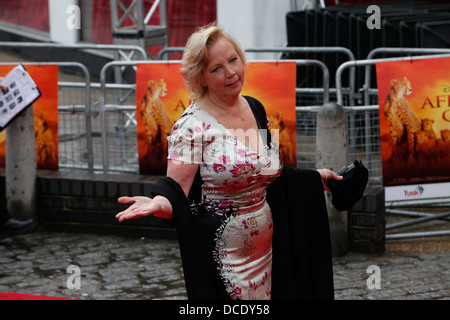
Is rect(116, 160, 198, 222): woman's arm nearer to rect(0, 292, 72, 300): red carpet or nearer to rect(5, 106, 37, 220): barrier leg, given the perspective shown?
rect(0, 292, 72, 300): red carpet

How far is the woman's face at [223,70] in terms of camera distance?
384cm

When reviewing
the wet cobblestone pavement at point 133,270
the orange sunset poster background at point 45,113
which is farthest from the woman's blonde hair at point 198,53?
the orange sunset poster background at point 45,113

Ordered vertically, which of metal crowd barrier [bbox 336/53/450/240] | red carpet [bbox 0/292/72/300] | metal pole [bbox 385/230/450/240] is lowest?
red carpet [bbox 0/292/72/300]

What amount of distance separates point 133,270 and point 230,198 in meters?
3.07

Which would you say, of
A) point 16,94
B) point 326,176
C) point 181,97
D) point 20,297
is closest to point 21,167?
point 16,94

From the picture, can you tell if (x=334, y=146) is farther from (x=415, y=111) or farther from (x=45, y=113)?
(x=45, y=113)

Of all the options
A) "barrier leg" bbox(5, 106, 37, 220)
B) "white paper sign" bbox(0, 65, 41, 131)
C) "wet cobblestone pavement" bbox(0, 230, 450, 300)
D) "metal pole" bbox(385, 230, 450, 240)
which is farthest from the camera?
"barrier leg" bbox(5, 106, 37, 220)

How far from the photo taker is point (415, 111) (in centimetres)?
687

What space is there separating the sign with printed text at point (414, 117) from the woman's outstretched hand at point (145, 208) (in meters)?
3.75

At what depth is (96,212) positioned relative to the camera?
7.76 m

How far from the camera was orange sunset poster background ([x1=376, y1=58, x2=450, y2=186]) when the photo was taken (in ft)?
22.5

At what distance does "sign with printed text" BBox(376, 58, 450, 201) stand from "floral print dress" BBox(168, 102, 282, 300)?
3.14m

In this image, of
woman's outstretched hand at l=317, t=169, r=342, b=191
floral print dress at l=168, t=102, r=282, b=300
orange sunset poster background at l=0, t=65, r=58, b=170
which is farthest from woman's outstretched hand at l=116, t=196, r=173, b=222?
orange sunset poster background at l=0, t=65, r=58, b=170
